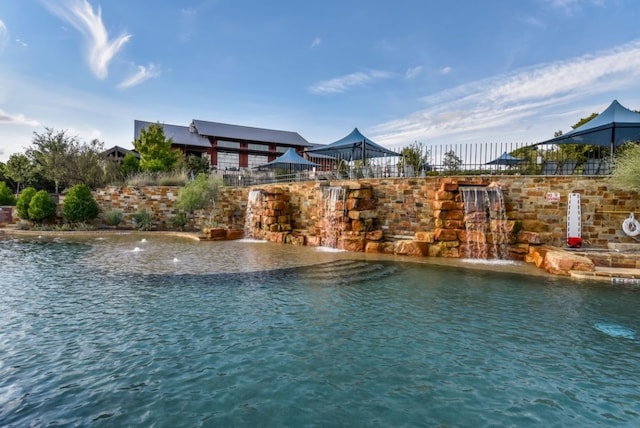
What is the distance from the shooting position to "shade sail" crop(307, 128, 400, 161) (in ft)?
51.6

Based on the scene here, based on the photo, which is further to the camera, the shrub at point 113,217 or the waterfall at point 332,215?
the shrub at point 113,217

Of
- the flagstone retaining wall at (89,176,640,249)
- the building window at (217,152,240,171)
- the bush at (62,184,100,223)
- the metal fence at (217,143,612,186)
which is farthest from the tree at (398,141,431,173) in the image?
the building window at (217,152,240,171)

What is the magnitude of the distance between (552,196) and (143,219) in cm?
1708

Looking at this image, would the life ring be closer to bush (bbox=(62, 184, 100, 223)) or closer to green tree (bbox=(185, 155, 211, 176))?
bush (bbox=(62, 184, 100, 223))

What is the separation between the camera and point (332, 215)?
40.5 ft

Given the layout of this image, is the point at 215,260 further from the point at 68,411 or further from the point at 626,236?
the point at 626,236

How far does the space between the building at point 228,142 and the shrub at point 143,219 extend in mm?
15733

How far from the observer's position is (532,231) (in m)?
10.1

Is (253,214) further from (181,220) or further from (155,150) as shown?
(155,150)

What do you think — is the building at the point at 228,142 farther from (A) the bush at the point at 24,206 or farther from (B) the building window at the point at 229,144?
(A) the bush at the point at 24,206

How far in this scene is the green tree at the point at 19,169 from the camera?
29.4 meters

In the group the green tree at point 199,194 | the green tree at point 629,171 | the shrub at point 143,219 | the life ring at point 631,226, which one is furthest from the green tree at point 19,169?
the life ring at point 631,226

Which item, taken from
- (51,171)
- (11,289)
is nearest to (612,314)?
(11,289)

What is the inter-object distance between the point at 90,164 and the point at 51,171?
245cm
